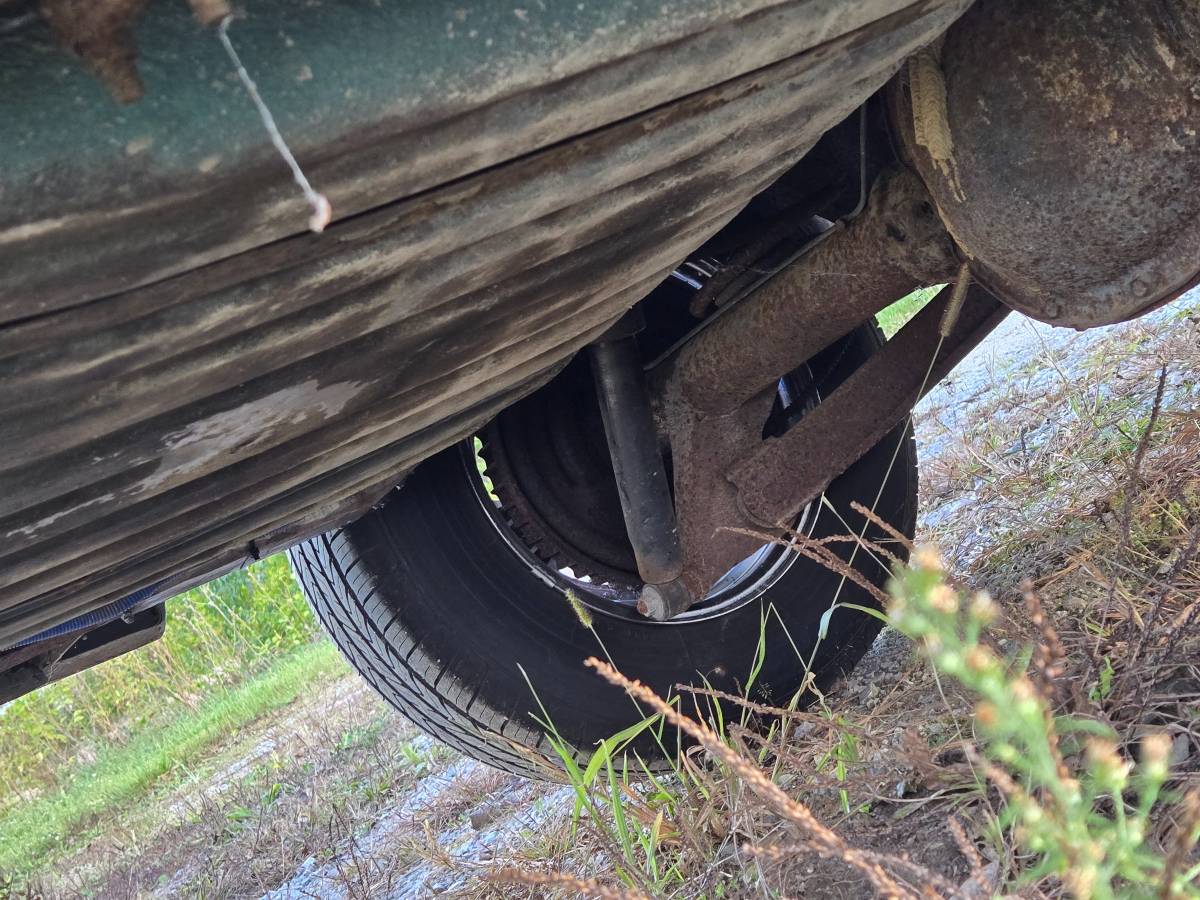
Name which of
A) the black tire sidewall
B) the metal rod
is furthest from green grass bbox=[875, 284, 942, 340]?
the metal rod

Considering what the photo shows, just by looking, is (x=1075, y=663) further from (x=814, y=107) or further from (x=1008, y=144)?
(x=814, y=107)

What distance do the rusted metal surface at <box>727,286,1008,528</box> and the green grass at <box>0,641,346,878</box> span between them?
327cm

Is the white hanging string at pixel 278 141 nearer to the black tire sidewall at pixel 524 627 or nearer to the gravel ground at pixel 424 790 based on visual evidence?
the gravel ground at pixel 424 790

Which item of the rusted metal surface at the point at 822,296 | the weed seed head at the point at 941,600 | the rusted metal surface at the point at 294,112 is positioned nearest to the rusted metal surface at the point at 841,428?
the rusted metal surface at the point at 822,296

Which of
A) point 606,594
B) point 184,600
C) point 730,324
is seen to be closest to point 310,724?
point 606,594

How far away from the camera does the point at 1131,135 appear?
1.21 m

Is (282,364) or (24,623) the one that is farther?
(24,623)

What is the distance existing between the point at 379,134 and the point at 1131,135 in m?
0.88

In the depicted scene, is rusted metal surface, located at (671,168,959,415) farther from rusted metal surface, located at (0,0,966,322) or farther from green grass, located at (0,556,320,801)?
green grass, located at (0,556,320,801)

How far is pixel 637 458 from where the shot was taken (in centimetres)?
178

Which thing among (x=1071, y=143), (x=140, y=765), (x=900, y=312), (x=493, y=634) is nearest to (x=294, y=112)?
(x=1071, y=143)

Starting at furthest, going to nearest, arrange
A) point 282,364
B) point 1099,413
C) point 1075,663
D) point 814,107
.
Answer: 1. point 1099,413
2. point 1075,663
3. point 814,107
4. point 282,364

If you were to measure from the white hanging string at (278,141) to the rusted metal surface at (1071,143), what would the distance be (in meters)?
0.84

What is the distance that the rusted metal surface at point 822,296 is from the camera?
1.49 meters
